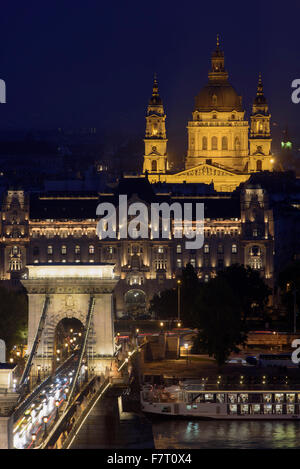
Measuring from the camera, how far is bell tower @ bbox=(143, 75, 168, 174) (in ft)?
560

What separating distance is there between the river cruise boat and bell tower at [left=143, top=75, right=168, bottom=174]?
80.1 meters

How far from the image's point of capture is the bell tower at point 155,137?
170625mm

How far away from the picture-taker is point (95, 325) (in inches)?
3824

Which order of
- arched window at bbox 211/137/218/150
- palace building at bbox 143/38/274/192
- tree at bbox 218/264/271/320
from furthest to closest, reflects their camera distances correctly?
1. arched window at bbox 211/137/218/150
2. palace building at bbox 143/38/274/192
3. tree at bbox 218/264/271/320

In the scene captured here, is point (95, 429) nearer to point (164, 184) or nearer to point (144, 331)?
point (144, 331)

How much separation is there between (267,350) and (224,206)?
35.3 meters

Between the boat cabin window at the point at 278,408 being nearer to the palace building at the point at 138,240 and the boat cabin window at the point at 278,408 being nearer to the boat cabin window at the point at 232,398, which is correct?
the boat cabin window at the point at 232,398

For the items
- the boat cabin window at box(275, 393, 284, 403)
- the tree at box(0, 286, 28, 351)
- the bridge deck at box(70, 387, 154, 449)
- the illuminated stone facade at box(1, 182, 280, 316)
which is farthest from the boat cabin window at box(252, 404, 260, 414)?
the illuminated stone facade at box(1, 182, 280, 316)

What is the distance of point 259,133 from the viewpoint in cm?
17262

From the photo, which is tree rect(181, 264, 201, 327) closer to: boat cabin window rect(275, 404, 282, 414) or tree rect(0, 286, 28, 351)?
tree rect(0, 286, 28, 351)

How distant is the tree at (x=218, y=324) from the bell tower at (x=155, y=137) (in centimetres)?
6198

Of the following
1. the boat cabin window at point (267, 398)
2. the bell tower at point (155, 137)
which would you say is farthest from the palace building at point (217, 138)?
the boat cabin window at point (267, 398)

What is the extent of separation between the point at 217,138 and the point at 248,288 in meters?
52.9
